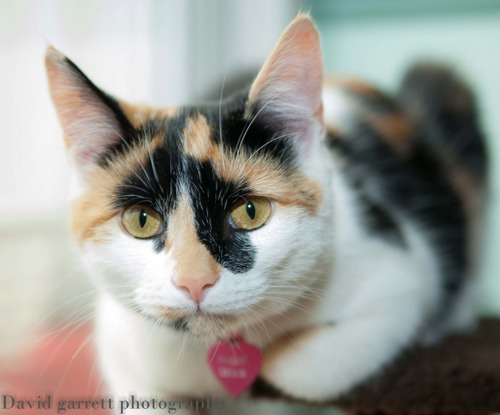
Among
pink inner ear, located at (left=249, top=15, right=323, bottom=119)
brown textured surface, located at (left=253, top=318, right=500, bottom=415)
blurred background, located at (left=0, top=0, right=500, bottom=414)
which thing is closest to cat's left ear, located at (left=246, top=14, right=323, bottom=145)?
pink inner ear, located at (left=249, top=15, right=323, bottom=119)

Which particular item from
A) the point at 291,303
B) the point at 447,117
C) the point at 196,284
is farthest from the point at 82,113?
the point at 447,117

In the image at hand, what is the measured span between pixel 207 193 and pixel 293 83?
212 mm

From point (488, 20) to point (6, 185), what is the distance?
5.15 feet

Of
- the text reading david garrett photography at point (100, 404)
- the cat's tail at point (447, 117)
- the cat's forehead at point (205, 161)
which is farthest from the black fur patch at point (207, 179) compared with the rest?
the cat's tail at point (447, 117)

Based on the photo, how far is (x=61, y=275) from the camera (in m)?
1.29

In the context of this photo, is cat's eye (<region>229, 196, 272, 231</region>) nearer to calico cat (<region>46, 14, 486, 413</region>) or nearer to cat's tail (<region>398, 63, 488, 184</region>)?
calico cat (<region>46, 14, 486, 413</region>)

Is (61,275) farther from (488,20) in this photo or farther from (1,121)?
(488,20)

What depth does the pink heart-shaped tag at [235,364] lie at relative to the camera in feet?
3.11

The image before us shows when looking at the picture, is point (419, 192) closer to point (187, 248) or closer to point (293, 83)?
point (293, 83)

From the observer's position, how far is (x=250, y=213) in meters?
0.83

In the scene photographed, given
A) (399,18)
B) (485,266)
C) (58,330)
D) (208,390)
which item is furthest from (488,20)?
(58,330)

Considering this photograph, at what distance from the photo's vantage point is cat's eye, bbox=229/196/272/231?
82 cm

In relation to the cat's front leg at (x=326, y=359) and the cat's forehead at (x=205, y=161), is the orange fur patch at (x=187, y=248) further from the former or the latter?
the cat's front leg at (x=326, y=359)

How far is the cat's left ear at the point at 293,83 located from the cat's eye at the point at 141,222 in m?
0.21
